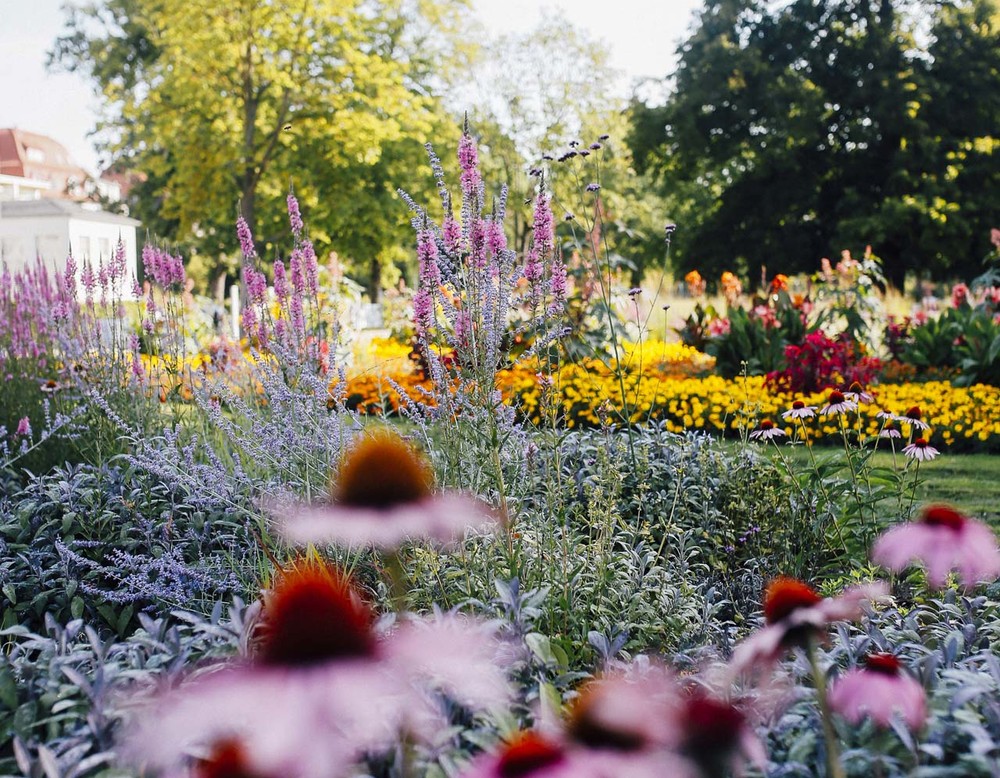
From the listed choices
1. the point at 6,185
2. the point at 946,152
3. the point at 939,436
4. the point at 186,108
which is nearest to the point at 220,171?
the point at 186,108

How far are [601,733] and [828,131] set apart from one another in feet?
76.1

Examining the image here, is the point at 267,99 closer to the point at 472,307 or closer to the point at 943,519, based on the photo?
the point at 472,307

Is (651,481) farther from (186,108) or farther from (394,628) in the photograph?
(186,108)

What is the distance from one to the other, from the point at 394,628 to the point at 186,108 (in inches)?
558

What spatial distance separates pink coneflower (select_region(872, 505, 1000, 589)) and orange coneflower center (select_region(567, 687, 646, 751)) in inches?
21.9

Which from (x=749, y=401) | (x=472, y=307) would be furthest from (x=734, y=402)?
(x=472, y=307)

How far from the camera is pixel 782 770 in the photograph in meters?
1.34

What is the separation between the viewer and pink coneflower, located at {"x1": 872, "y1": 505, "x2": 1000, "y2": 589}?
1.22 meters

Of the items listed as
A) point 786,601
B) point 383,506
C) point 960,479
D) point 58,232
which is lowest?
point 960,479

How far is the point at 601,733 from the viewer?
86 centimetres

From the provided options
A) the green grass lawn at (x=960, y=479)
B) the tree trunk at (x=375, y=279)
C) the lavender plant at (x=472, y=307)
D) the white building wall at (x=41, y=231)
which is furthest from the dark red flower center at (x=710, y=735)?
the white building wall at (x=41, y=231)

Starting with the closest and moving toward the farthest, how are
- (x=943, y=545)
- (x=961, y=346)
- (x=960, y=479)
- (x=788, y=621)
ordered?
(x=788, y=621), (x=943, y=545), (x=960, y=479), (x=961, y=346)

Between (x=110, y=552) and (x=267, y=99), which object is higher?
(x=267, y=99)

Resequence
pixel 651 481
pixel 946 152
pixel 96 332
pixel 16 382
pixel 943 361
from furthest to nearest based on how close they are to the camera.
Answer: pixel 946 152 → pixel 943 361 → pixel 16 382 → pixel 96 332 → pixel 651 481
